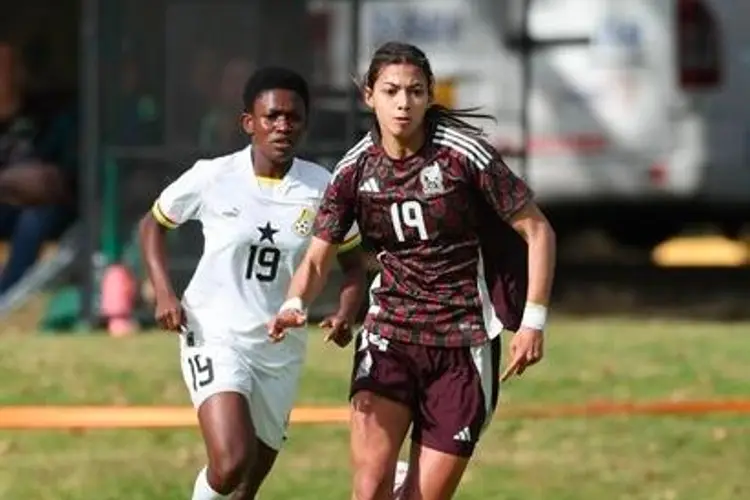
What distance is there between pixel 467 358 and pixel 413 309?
0.24 meters

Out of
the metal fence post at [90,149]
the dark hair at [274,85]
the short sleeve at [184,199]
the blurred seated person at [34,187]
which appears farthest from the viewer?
the blurred seated person at [34,187]

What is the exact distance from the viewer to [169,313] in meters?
9.27

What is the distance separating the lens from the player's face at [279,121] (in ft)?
30.5

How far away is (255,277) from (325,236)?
845mm

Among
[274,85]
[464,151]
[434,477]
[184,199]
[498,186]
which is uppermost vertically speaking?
[274,85]

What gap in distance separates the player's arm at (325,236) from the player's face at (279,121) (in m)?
0.77

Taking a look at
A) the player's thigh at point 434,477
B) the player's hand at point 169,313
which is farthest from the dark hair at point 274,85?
the player's thigh at point 434,477

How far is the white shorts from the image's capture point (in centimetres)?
923

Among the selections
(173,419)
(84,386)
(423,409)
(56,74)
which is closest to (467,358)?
(423,409)

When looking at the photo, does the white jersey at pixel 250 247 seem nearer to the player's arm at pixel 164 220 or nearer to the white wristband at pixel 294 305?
the player's arm at pixel 164 220

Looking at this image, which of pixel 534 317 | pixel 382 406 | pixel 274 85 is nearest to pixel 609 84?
pixel 274 85

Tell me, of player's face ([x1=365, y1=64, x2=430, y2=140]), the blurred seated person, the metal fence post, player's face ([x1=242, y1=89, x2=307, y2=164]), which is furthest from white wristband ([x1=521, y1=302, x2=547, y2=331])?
the blurred seated person

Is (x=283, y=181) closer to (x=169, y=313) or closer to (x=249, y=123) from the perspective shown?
(x=249, y=123)

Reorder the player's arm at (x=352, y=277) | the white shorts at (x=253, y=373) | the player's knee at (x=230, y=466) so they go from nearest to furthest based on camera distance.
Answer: the player's knee at (x=230, y=466)
the player's arm at (x=352, y=277)
the white shorts at (x=253, y=373)
